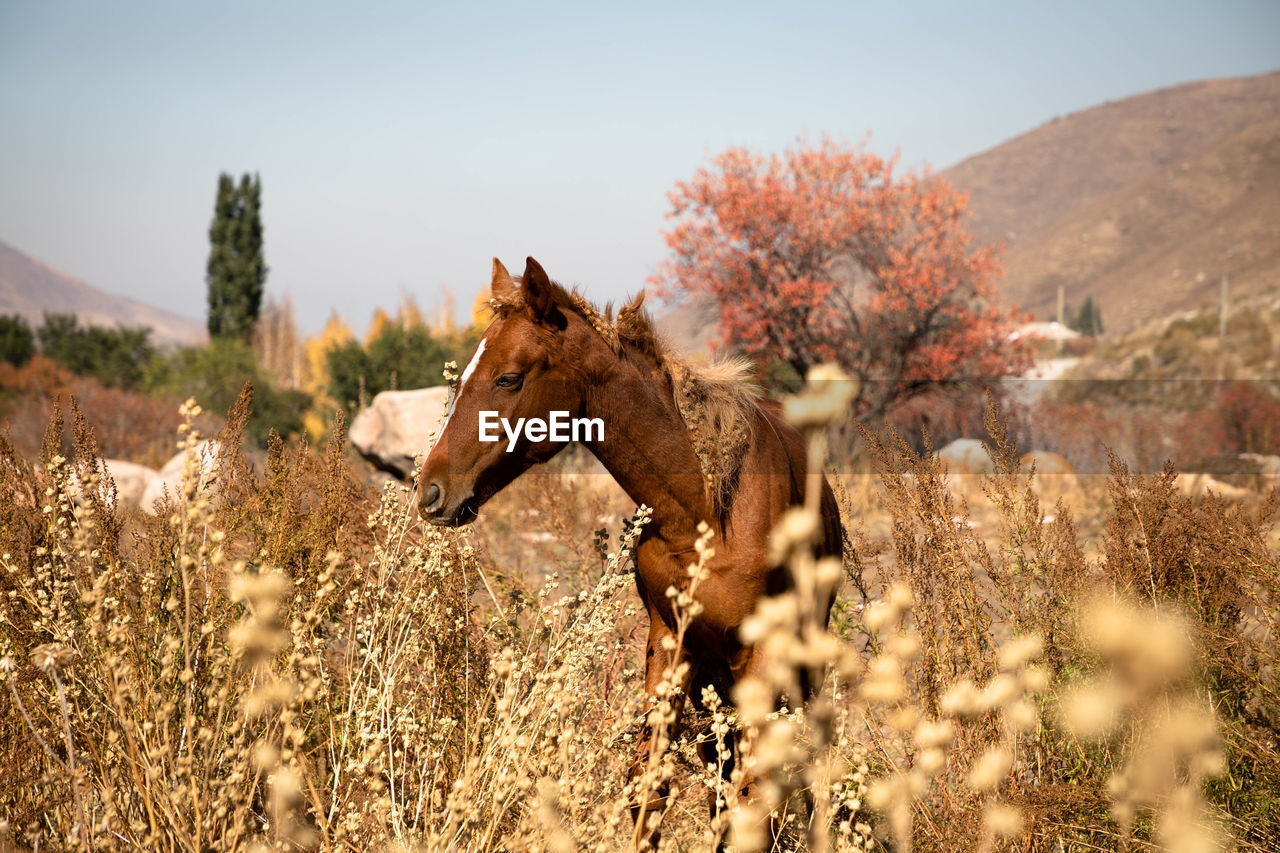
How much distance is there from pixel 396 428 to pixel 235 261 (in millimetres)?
27395

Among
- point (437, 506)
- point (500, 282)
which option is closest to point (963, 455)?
point (500, 282)

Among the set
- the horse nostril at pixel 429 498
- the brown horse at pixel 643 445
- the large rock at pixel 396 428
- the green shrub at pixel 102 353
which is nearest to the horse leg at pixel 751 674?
the brown horse at pixel 643 445

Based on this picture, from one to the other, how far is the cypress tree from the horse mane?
3265 cm

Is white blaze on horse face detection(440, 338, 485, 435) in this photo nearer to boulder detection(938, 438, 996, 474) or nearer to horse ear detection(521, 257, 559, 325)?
horse ear detection(521, 257, 559, 325)

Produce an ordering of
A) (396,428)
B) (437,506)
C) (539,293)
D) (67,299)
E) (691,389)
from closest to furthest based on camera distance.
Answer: (437,506) < (539,293) < (691,389) < (396,428) < (67,299)

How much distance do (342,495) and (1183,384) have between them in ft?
69.7

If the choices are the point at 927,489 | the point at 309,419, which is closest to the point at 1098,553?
the point at 927,489

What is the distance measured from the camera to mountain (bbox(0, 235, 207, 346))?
141 m

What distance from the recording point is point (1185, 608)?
10.3ft

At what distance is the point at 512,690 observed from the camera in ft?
6.16

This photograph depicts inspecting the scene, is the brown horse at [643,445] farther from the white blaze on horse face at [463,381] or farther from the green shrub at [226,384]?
the green shrub at [226,384]

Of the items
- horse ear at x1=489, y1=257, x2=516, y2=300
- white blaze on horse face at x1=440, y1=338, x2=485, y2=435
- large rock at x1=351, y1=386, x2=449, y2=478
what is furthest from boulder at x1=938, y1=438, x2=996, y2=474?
white blaze on horse face at x1=440, y1=338, x2=485, y2=435

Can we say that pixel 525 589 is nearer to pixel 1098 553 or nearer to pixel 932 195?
pixel 1098 553

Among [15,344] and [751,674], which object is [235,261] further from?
[751,674]
